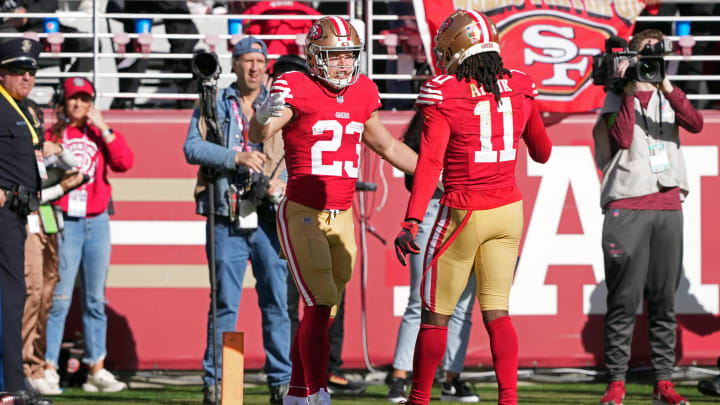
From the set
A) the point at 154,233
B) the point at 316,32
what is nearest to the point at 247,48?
the point at 316,32

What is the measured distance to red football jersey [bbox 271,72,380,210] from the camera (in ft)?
18.6

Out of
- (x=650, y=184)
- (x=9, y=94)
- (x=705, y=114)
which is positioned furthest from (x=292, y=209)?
(x=705, y=114)

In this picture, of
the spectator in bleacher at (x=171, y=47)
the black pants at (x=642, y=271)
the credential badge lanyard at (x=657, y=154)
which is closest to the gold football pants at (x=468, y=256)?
the black pants at (x=642, y=271)

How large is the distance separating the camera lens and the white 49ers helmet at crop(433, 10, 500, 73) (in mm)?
1917

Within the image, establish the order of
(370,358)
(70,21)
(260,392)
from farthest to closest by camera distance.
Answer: (70,21) → (370,358) → (260,392)

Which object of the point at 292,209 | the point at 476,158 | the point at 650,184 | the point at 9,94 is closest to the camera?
the point at 476,158

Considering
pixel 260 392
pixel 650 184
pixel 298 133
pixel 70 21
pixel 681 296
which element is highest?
pixel 70 21

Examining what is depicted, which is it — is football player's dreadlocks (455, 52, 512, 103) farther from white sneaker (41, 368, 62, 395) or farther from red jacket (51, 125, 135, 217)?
white sneaker (41, 368, 62, 395)

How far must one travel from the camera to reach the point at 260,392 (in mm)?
7938

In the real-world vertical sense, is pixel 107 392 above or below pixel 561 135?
below

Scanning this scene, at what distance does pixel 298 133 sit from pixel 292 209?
0.40 meters

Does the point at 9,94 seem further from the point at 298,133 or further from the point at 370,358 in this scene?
the point at 370,358

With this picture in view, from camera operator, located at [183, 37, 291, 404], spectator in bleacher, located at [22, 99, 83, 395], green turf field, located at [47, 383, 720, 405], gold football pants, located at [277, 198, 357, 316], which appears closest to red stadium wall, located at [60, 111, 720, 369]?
green turf field, located at [47, 383, 720, 405]

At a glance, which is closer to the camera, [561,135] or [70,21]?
[561,135]
